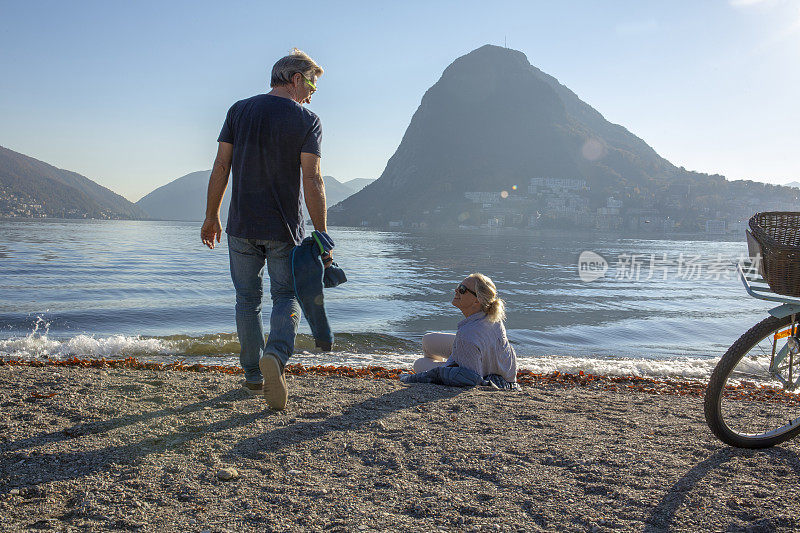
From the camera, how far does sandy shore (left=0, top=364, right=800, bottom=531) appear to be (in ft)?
7.66

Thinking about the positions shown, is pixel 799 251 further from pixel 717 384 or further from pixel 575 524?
pixel 575 524

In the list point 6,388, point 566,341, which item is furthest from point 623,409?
point 566,341

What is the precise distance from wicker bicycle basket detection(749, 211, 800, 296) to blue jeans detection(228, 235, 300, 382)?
3.19 metres

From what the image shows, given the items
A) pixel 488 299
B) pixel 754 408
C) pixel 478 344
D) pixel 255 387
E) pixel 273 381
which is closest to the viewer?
pixel 273 381

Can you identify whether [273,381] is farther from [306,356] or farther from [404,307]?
[404,307]

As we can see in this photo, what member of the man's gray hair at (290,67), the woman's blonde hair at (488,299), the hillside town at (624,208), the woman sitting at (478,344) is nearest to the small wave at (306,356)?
the woman sitting at (478,344)

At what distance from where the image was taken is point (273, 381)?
3615 millimetres

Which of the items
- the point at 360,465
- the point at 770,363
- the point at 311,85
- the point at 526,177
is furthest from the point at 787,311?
the point at 526,177

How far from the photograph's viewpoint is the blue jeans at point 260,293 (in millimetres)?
3672

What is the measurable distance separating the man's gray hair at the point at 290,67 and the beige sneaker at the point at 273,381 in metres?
2.08

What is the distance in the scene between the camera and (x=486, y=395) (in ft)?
15.1

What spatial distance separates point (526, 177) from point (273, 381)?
154172 millimetres

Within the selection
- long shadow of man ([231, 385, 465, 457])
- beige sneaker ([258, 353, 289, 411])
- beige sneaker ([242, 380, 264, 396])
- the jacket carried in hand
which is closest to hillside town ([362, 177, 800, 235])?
long shadow of man ([231, 385, 465, 457])

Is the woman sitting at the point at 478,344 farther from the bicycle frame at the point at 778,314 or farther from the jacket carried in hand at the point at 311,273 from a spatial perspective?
the bicycle frame at the point at 778,314
